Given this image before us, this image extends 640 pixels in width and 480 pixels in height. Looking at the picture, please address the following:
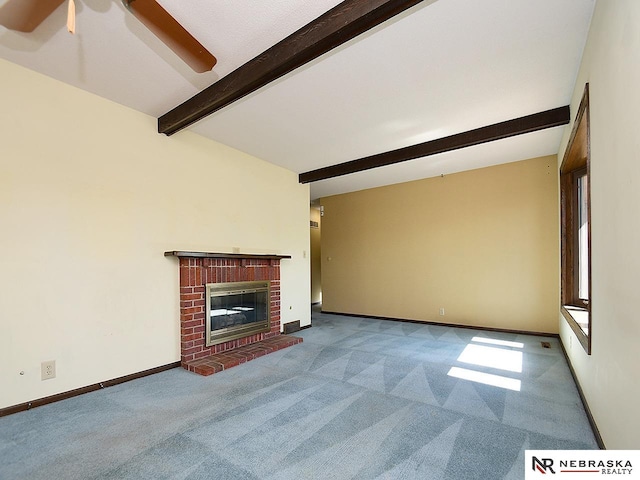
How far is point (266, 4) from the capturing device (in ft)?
5.97

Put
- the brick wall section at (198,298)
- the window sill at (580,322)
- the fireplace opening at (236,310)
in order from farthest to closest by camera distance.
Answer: the fireplace opening at (236,310) < the brick wall section at (198,298) < the window sill at (580,322)

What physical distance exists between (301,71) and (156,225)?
211 cm

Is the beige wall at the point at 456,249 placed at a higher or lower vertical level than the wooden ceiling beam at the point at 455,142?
lower

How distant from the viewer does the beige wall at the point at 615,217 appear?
50.5 inches

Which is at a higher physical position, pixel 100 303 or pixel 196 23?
pixel 196 23

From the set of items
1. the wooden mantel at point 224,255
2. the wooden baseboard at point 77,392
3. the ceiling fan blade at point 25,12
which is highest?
the ceiling fan blade at point 25,12

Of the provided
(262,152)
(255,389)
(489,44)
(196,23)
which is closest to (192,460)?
(255,389)

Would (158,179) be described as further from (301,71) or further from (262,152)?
(301,71)

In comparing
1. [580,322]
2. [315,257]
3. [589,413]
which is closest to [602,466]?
[589,413]

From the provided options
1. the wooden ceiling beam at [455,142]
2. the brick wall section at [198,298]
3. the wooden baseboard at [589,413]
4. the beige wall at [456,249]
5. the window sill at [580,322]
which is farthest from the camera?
the beige wall at [456,249]

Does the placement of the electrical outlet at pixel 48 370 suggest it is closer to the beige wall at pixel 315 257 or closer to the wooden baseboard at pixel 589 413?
the wooden baseboard at pixel 589 413

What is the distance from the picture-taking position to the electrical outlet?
2.45 metres

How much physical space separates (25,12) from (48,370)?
2.45 meters

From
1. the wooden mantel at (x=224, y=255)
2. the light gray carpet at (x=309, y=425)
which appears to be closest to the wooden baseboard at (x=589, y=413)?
the light gray carpet at (x=309, y=425)
